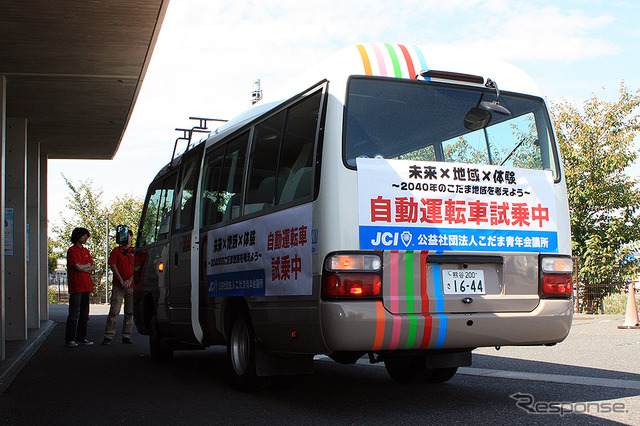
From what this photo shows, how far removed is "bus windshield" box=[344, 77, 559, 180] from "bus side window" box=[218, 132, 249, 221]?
1.81m

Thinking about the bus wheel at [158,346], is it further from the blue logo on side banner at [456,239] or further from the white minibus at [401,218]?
the blue logo on side banner at [456,239]

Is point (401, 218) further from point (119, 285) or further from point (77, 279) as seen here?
point (119, 285)

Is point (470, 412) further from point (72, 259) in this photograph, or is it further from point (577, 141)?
point (577, 141)

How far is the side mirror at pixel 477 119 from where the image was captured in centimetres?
615

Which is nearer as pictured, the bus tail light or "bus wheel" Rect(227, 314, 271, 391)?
the bus tail light

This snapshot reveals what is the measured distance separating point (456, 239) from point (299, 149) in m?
1.45

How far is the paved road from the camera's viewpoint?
5.79 meters

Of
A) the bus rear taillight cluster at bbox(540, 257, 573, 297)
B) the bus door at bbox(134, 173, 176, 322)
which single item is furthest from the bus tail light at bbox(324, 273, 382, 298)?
the bus door at bbox(134, 173, 176, 322)

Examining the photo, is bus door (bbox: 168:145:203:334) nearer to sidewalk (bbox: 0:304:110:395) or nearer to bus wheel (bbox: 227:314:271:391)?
bus wheel (bbox: 227:314:271:391)

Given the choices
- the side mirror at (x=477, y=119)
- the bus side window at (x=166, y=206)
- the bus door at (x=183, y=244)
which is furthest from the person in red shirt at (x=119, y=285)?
the side mirror at (x=477, y=119)

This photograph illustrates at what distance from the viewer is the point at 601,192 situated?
2128 centimetres

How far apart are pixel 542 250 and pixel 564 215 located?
1.39ft
